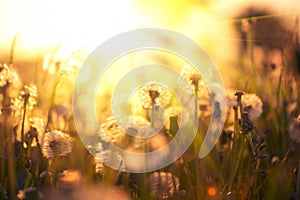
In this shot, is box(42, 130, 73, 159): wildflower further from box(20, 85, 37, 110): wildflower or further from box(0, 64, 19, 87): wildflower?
box(0, 64, 19, 87): wildflower

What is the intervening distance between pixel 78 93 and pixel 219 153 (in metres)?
0.81

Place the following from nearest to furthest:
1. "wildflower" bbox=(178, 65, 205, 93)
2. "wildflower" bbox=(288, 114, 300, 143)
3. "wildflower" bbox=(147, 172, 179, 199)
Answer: "wildflower" bbox=(147, 172, 179, 199) < "wildflower" bbox=(178, 65, 205, 93) < "wildflower" bbox=(288, 114, 300, 143)

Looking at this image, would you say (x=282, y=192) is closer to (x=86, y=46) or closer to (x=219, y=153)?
(x=219, y=153)

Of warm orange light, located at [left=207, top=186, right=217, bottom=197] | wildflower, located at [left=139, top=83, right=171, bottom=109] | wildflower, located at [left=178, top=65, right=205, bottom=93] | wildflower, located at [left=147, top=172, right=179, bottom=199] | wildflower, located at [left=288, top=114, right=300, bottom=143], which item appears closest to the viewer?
wildflower, located at [left=147, top=172, right=179, bottom=199]

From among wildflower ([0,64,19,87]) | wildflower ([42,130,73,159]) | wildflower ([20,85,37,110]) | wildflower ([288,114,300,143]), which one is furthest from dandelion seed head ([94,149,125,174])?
wildflower ([288,114,300,143])

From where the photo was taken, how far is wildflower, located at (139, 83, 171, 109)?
7.27 ft

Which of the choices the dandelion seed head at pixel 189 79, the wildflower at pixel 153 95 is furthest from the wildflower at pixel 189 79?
the wildflower at pixel 153 95

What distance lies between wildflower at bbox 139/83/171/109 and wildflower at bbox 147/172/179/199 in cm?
36

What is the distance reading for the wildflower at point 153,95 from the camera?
2.21 metres

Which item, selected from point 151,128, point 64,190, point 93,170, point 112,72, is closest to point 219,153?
point 151,128

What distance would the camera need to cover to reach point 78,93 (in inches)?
112

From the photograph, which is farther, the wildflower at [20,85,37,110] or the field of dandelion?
the wildflower at [20,85,37,110]

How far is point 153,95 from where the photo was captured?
2205 millimetres

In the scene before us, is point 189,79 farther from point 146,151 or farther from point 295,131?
point 295,131
